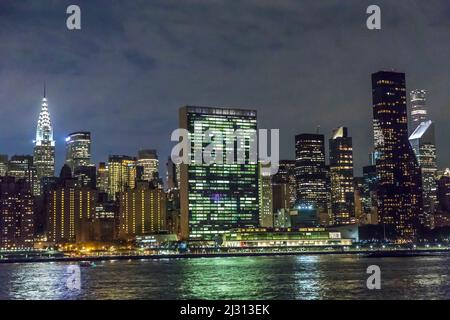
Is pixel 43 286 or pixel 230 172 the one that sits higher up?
pixel 230 172

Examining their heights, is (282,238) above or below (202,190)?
below

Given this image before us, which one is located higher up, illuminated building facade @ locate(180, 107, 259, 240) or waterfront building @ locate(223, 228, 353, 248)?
illuminated building facade @ locate(180, 107, 259, 240)

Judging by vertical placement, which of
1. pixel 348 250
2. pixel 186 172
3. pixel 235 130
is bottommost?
pixel 348 250

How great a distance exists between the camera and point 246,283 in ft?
204

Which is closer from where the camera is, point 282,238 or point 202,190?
point 282,238

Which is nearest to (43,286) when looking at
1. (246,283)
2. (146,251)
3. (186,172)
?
(246,283)

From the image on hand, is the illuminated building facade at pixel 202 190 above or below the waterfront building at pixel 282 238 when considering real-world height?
above

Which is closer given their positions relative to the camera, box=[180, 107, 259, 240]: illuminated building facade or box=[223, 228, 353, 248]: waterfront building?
box=[223, 228, 353, 248]: waterfront building

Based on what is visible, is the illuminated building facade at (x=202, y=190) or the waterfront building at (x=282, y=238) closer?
the waterfront building at (x=282, y=238)
